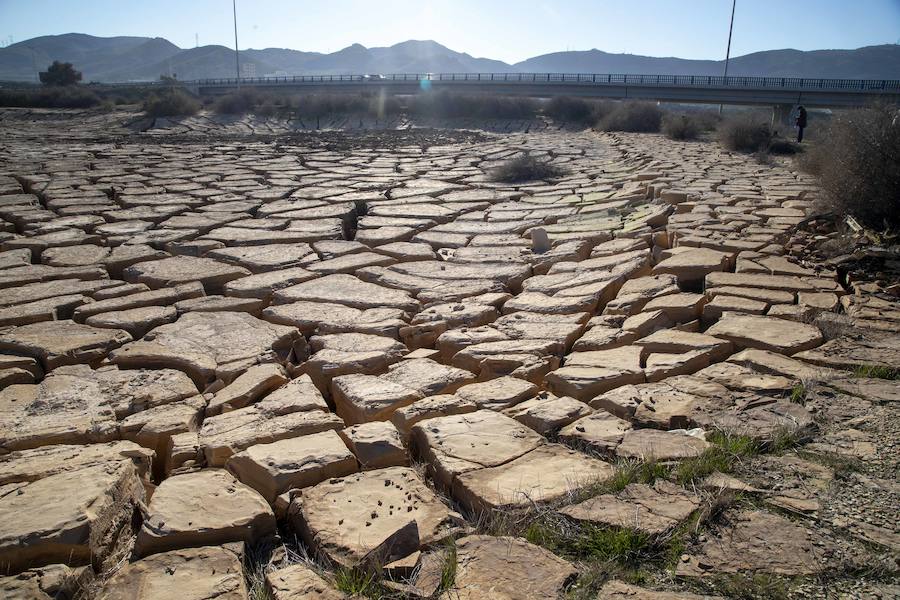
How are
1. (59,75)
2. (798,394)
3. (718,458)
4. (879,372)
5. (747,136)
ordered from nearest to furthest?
(718,458), (798,394), (879,372), (747,136), (59,75)

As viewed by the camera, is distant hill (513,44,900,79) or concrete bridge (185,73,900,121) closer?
concrete bridge (185,73,900,121)

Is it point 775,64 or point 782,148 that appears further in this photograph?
point 775,64

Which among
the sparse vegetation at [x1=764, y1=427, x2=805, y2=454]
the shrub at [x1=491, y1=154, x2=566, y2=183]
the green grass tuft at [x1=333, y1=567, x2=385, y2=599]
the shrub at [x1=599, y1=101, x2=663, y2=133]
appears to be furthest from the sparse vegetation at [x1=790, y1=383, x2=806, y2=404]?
the shrub at [x1=599, y1=101, x2=663, y2=133]

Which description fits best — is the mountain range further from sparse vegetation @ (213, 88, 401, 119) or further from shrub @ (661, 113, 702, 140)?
shrub @ (661, 113, 702, 140)

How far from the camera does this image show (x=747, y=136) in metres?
9.23

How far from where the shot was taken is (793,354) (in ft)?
7.75

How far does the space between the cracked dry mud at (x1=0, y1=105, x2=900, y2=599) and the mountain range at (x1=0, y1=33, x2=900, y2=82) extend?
118 m

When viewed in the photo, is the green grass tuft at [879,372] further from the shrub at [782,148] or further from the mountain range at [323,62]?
the mountain range at [323,62]

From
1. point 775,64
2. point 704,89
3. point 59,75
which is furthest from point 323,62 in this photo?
point 704,89

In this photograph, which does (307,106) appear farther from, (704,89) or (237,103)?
(704,89)

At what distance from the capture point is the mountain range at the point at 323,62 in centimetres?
11544

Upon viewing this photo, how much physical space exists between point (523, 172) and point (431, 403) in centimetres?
492

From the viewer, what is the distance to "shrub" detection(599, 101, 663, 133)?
43.4ft

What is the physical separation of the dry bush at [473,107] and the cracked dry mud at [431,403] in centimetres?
1317
